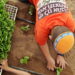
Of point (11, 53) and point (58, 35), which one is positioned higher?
point (58, 35)

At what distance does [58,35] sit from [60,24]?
0.15 m

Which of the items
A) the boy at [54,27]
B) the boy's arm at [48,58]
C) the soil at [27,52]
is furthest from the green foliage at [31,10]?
the boy's arm at [48,58]

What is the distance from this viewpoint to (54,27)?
6.81 ft

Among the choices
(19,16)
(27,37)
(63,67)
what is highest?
(19,16)

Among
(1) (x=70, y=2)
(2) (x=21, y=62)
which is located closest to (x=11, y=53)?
(2) (x=21, y=62)

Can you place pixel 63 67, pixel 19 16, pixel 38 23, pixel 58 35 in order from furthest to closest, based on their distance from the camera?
pixel 19 16
pixel 63 67
pixel 38 23
pixel 58 35

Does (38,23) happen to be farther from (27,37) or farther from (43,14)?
(27,37)

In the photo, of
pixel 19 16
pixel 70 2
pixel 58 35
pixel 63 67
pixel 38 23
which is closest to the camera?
pixel 58 35

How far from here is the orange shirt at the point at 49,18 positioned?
2.15m

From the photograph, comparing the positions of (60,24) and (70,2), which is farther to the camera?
(70,2)

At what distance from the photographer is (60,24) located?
6.95 ft

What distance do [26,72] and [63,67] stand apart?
0.38m

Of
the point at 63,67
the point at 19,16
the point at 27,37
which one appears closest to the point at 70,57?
the point at 63,67

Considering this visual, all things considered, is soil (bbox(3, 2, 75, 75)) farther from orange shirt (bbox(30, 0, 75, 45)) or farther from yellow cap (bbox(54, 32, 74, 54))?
yellow cap (bbox(54, 32, 74, 54))
